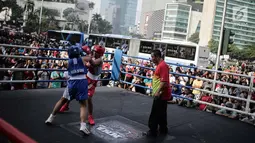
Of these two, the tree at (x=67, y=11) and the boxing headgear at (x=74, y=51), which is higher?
the tree at (x=67, y=11)

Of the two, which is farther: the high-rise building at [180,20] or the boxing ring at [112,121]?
the high-rise building at [180,20]

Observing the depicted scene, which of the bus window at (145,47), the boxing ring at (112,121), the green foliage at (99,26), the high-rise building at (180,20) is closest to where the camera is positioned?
the boxing ring at (112,121)

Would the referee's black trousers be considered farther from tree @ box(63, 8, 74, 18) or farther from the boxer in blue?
tree @ box(63, 8, 74, 18)

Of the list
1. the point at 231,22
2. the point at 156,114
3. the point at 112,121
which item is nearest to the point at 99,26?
the point at 231,22

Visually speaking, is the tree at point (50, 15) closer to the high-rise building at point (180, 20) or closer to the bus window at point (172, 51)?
the high-rise building at point (180, 20)

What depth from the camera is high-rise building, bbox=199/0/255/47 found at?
Answer: 86.4 metres

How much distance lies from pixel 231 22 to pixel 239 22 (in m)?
3.77

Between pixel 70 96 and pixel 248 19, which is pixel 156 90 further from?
pixel 248 19

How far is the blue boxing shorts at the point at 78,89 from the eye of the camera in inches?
175

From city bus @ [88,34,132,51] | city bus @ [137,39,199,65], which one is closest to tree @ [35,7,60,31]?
city bus @ [88,34,132,51]

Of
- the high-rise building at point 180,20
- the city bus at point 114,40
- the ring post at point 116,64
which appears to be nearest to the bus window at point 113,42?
the city bus at point 114,40

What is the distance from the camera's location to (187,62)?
24.5m

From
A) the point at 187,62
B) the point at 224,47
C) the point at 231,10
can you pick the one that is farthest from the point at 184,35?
the point at 224,47

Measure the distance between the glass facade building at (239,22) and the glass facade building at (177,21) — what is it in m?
20.1
